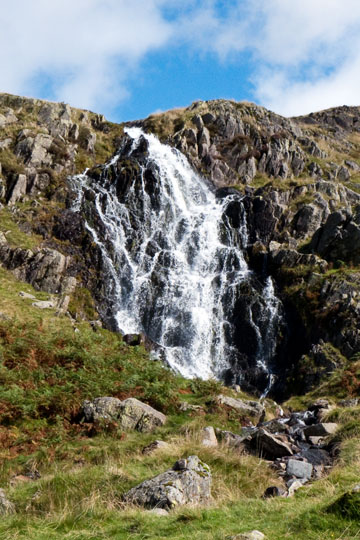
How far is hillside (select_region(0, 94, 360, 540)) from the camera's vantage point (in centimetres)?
645

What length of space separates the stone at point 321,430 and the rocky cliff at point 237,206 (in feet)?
42.5

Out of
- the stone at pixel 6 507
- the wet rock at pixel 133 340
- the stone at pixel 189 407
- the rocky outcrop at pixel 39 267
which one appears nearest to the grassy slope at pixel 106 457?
the stone at pixel 6 507

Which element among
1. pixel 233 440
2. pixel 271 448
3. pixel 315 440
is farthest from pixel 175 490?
pixel 315 440

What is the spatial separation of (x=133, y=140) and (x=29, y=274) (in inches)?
1109

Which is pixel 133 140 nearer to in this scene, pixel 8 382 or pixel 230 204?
pixel 230 204

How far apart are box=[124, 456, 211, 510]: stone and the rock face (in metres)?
5.27

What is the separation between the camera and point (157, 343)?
1203 inches

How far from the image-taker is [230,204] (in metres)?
43.7

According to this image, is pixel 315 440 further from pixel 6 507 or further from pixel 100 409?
pixel 6 507

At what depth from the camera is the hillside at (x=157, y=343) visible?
21.1 ft

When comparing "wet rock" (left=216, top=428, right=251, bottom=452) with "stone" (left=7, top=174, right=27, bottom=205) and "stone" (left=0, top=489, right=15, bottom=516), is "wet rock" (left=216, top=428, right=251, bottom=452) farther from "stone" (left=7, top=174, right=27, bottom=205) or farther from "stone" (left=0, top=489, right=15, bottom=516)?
"stone" (left=7, top=174, right=27, bottom=205)

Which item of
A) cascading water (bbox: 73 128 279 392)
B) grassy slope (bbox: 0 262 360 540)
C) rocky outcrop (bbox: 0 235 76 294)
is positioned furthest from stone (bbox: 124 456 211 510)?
rocky outcrop (bbox: 0 235 76 294)

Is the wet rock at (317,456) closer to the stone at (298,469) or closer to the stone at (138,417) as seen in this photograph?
the stone at (298,469)

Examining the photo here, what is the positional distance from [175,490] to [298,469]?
418 centimetres
